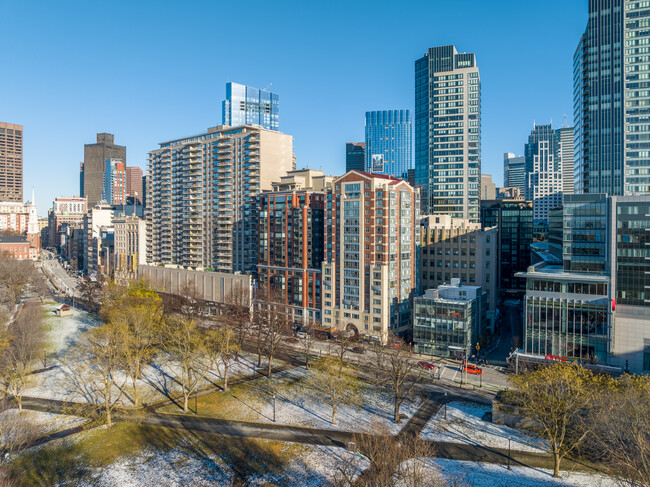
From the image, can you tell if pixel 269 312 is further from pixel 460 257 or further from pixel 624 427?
pixel 624 427

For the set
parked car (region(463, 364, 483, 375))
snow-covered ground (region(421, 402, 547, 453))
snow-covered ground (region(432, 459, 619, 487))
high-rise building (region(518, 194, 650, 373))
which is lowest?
snow-covered ground (region(432, 459, 619, 487))

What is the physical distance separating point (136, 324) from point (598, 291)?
82.3 meters

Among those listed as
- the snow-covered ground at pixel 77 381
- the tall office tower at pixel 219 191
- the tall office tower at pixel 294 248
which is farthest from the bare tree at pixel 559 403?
the tall office tower at pixel 219 191

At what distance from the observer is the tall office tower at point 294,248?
122312 millimetres

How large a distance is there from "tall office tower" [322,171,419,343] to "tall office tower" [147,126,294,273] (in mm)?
46790

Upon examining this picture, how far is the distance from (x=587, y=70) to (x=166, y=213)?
6284 inches

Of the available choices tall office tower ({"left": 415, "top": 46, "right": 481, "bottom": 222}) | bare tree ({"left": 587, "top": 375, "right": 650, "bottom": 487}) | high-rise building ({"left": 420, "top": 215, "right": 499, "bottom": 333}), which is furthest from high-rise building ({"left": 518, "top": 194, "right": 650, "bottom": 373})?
tall office tower ({"left": 415, "top": 46, "right": 481, "bottom": 222})

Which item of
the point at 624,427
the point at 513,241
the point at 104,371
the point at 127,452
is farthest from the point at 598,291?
the point at 513,241

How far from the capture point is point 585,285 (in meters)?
83.9

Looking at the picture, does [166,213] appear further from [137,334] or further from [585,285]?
[585,285]

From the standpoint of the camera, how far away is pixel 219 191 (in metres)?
170

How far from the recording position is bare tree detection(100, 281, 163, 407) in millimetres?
74400

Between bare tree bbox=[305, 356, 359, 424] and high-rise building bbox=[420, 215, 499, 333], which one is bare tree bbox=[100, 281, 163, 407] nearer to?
bare tree bbox=[305, 356, 359, 424]

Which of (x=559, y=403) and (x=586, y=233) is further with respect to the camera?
(x=586, y=233)
